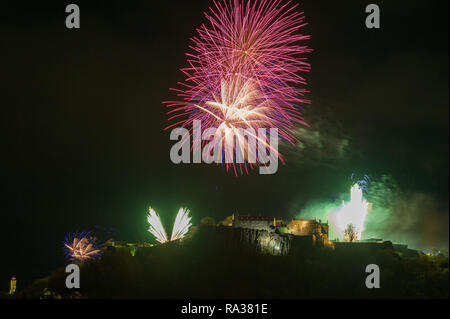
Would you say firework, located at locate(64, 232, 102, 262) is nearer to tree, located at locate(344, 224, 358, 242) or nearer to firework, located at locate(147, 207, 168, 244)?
firework, located at locate(147, 207, 168, 244)

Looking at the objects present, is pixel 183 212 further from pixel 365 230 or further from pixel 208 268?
pixel 365 230

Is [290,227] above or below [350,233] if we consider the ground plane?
above

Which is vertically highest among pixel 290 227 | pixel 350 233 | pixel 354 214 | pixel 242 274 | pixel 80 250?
pixel 354 214

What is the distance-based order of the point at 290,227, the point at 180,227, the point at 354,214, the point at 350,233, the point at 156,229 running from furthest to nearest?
the point at 354,214 < the point at 350,233 < the point at 180,227 < the point at 156,229 < the point at 290,227

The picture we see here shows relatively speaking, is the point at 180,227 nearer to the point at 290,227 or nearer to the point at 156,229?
the point at 156,229

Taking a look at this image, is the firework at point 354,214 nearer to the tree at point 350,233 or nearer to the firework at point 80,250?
the tree at point 350,233

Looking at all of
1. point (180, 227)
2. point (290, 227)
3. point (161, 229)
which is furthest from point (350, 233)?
point (161, 229)
